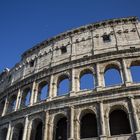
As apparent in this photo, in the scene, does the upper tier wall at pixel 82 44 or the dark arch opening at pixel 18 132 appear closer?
the dark arch opening at pixel 18 132

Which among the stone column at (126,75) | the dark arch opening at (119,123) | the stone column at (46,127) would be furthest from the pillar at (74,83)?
the stone column at (126,75)

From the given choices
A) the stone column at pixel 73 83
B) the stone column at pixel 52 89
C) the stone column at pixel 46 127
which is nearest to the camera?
the stone column at pixel 46 127

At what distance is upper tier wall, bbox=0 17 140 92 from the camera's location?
62.2 feet

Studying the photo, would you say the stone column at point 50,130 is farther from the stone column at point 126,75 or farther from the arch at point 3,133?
the stone column at point 126,75

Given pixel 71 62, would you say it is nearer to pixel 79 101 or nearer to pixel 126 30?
pixel 79 101

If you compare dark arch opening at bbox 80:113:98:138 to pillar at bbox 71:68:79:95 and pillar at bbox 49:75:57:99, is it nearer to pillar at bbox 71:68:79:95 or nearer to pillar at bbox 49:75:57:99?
pillar at bbox 71:68:79:95

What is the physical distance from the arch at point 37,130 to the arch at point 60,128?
154cm

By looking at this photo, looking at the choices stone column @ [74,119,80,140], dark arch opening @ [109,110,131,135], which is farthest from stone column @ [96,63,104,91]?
stone column @ [74,119,80,140]

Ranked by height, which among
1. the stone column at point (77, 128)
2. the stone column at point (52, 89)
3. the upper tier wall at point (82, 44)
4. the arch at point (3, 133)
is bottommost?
the stone column at point (77, 128)

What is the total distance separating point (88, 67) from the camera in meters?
18.0

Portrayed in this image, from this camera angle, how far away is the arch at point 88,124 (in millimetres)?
15023

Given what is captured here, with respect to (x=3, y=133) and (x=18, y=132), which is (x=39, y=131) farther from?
(x=3, y=133)

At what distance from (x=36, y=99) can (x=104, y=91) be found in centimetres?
631

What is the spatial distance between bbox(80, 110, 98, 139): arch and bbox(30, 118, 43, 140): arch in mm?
3561
